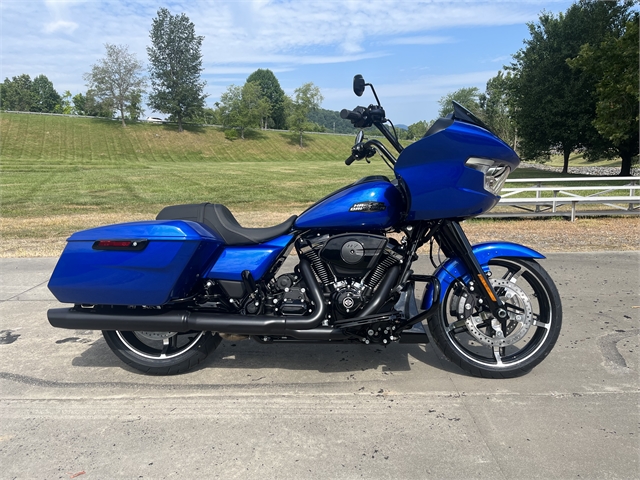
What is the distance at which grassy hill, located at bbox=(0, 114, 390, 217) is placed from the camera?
14.6 metres

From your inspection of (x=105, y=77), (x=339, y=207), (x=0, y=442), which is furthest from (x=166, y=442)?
(x=105, y=77)

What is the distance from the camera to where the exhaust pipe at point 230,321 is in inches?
119

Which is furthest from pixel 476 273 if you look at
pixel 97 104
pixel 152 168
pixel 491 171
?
pixel 97 104

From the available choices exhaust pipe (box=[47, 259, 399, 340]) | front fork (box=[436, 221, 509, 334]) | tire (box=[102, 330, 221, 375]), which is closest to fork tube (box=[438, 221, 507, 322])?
front fork (box=[436, 221, 509, 334])

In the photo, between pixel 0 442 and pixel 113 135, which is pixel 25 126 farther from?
pixel 0 442

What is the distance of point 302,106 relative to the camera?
222 feet

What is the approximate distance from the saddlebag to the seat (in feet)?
0.32

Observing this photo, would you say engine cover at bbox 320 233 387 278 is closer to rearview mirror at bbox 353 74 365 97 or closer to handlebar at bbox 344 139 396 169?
handlebar at bbox 344 139 396 169

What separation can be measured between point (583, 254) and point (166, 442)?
614 centimetres

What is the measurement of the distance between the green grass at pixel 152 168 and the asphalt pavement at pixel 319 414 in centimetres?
612

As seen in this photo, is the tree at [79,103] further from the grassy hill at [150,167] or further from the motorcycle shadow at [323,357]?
the motorcycle shadow at [323,357]

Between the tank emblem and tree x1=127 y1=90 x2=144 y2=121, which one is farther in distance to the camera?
tree x1=127 y1=90 x2=144 y2=121

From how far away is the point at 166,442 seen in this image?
8.48 ft

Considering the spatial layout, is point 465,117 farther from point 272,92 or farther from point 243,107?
point 272,92
